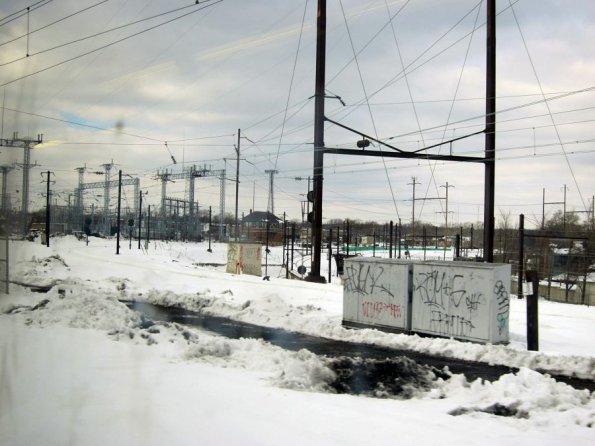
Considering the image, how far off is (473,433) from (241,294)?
13.4 meters

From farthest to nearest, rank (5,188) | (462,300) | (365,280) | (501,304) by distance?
(365,280) < (462,300) < (501,304) < (5,188)

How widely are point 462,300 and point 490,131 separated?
10.0 m

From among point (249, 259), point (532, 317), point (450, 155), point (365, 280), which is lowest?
point (532, 317)

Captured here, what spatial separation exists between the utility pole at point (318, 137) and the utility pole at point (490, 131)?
5.86m

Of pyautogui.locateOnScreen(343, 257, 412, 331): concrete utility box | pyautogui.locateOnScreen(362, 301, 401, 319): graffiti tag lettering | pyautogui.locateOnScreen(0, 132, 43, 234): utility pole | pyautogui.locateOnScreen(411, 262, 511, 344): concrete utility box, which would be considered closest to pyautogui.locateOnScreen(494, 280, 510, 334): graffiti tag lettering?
pyautogui.locateOnScreen(411, 262, 511, 344): concrete utility box

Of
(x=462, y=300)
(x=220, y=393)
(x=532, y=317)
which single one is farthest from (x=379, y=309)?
(x=220, y=393)

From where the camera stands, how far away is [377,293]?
1254 centimetres

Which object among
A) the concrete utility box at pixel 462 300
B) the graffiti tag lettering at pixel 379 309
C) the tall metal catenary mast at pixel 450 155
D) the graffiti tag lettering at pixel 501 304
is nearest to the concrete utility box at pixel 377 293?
the graffiti tag lettering at pixel 379 309

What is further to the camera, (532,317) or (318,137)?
(318,137)

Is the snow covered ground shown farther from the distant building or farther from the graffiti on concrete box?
the distant building

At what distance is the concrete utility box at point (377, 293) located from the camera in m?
12.0

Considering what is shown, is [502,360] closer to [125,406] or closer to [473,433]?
[473,433]

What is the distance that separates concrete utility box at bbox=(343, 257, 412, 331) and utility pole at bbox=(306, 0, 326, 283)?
8431 mm

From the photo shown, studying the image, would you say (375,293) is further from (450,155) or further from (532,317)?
(450,155)
